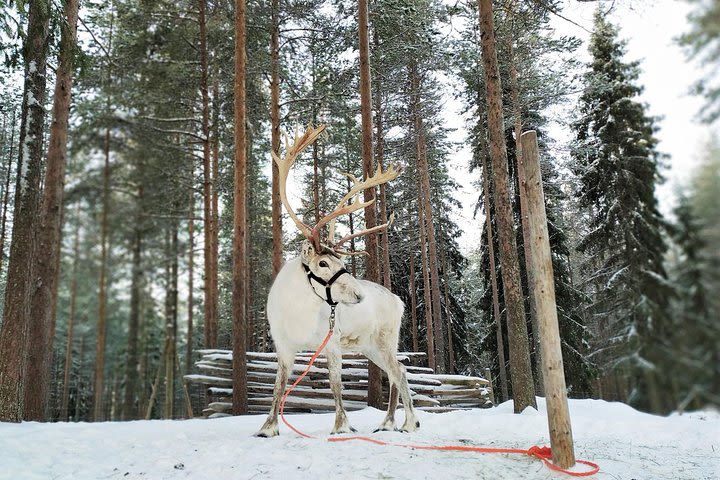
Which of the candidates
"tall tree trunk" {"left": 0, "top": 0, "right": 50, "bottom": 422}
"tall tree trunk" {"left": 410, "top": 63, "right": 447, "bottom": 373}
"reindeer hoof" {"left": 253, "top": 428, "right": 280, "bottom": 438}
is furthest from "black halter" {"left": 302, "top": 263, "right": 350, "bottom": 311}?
"tall tree trunk" {"left": 410, "top": 63, "right": 447, "bottom": 373}

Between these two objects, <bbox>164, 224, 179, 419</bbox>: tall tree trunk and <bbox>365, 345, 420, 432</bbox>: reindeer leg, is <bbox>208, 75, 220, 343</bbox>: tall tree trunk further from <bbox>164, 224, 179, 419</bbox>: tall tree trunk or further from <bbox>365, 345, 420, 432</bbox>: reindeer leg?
<bbox>365, 345, 420, 432</bbox>: reindeer leg

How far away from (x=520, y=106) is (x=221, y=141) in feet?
30.7

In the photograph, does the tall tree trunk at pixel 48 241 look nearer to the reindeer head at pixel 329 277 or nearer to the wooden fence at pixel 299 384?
the wooden fence at pixel 299 384

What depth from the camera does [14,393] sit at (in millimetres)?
6230

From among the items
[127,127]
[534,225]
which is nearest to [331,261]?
[534,225]

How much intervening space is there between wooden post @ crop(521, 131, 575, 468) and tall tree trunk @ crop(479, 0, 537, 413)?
3.79 m

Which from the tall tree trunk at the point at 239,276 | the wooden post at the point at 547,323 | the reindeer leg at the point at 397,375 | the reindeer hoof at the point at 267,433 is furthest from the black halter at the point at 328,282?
the tall tree trunk at the point at 239,276

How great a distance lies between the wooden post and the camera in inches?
155

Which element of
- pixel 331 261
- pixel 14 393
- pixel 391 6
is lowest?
pixel 14 393

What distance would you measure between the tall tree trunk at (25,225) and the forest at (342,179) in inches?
1.1

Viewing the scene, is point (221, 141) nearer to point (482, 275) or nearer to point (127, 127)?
point (127, 127)

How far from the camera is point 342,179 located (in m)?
19.6

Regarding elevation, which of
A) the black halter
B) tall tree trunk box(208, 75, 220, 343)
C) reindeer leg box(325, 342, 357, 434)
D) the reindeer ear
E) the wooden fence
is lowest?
the wooden fence

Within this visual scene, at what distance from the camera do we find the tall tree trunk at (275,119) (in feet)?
40.6
